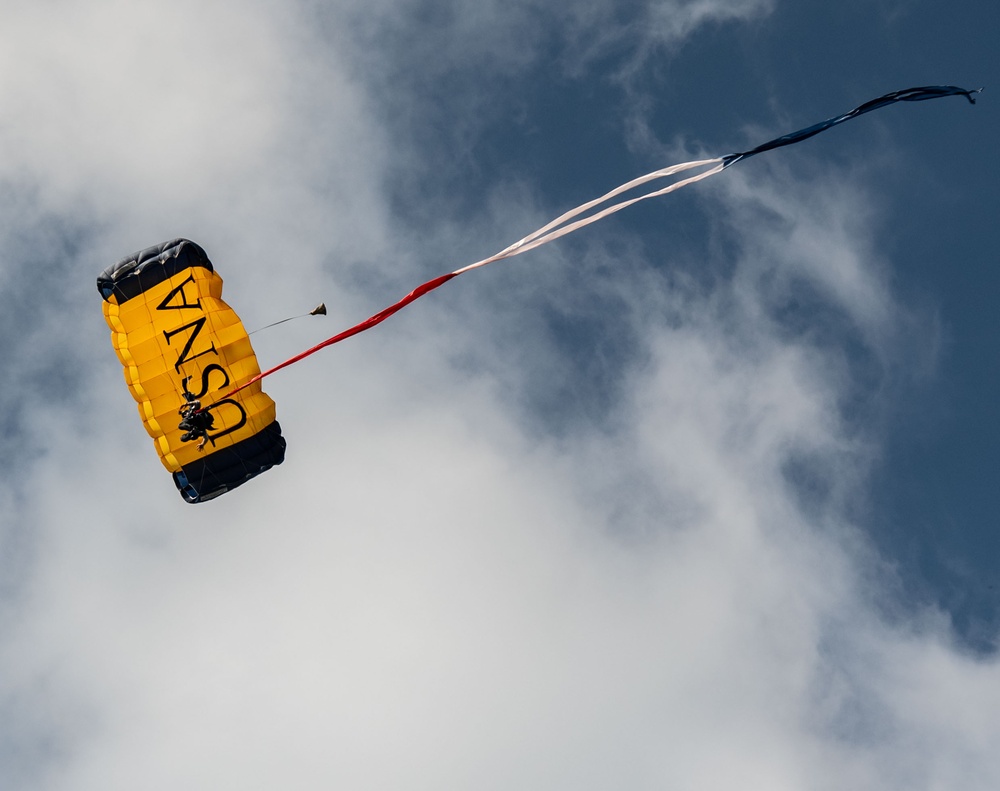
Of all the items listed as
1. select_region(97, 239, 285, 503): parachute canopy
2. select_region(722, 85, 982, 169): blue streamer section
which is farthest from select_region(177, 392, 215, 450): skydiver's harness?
select_region(722, 85, 982, 169): blue streamer section

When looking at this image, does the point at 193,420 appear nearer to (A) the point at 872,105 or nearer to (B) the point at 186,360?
(B) the point at 186,360

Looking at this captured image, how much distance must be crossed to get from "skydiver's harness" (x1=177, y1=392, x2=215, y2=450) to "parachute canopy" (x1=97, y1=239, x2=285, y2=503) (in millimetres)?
168

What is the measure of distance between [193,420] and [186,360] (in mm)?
1517

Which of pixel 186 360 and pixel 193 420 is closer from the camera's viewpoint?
pixel 193 420

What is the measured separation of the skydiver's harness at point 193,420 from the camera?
29.5 meters

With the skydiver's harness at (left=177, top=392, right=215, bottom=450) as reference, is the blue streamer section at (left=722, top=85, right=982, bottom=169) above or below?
above

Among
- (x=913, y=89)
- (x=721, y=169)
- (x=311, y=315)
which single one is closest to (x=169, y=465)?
(x=311, y=315)

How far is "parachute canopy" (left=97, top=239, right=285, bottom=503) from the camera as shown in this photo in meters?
29.9

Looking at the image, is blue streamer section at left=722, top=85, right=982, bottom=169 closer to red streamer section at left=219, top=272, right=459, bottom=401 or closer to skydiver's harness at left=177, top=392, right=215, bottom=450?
red streamer section at left=219, top=272, right=459, bottom=401

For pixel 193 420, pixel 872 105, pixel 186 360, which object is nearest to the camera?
pixel 872 105

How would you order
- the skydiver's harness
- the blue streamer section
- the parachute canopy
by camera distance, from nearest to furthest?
the blue streamer section
the skydiver's harness
the parachute canopy

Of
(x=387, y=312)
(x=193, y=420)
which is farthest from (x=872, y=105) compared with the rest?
(x=193, y=420)

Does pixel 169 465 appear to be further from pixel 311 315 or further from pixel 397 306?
pixel 397 306

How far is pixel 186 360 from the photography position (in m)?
29.9
